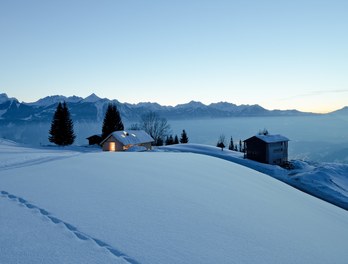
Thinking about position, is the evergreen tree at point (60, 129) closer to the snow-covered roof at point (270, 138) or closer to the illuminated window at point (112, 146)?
the illuminated window at point (112, 146)

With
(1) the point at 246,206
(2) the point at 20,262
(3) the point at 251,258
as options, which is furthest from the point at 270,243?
(2) the point at 20,262

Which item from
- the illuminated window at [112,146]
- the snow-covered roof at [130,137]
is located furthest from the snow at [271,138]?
the illuminated window at [112,146]

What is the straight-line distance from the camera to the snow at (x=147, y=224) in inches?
141

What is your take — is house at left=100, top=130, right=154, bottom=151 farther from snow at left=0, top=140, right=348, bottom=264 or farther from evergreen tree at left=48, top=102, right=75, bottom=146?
snow at left=0, top=140, right=348, bottom=264

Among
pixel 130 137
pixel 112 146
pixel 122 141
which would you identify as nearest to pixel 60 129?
pixel 112 146

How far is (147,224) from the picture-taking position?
467cm

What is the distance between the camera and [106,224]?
446 cm

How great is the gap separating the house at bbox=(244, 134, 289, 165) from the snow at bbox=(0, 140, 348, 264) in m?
39.1

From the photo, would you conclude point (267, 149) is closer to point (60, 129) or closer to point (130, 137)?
point (130, 137)

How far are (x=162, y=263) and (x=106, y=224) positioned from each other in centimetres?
157

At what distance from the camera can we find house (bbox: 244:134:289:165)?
45281 mm

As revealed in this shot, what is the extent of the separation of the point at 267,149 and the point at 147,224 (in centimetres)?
4457

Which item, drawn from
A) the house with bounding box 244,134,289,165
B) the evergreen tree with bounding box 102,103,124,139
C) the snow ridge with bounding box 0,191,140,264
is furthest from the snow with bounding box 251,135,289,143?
the snow ridge with bounding box 0,191,140,264

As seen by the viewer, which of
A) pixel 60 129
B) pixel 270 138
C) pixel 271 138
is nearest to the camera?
pixel 270 138
